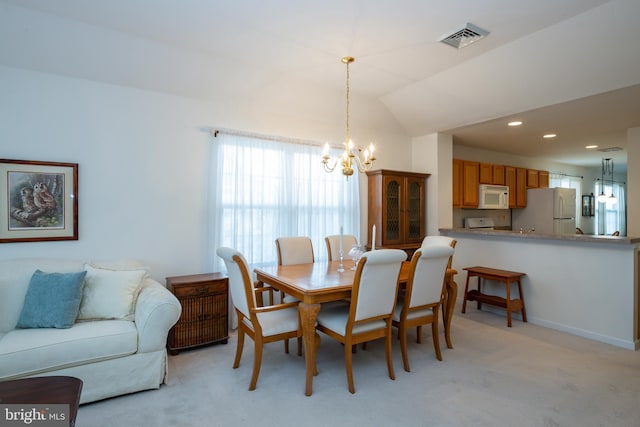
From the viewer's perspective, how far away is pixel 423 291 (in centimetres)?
276

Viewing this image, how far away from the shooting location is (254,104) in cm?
382

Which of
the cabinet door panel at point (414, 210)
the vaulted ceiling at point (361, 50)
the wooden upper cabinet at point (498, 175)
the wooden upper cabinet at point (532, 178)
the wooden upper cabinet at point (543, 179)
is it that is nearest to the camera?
the vaulted ceiling at point (361, 50)

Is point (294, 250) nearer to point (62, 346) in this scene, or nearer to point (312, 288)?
point (312, 288)

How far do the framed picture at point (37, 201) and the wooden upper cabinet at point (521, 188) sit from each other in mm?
6655

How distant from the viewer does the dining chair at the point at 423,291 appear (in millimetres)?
2672

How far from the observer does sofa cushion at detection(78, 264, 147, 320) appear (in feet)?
8.43

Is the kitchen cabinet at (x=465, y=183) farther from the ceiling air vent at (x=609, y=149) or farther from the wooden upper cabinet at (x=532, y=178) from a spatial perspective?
the ceiling air vent at (x=609, y=149)

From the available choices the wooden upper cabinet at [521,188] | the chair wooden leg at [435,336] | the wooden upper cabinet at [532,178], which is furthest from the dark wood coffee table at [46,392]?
the wooden upper cabinet at [532,178]

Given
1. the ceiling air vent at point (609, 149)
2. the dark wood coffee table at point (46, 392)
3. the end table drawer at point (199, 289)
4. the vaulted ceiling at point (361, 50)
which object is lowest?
the dark wood coffee table at point (46, 392)

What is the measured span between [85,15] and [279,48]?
150 centimetres

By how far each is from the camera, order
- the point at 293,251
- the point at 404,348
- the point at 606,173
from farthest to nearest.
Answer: the point at 606,173 < the point at 293,251 < the point at 404,348

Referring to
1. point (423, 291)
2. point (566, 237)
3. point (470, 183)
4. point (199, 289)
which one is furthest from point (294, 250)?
point (470, 183)

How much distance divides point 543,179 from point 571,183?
177cm

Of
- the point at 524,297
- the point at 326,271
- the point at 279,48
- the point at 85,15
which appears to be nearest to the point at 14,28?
the point at 85,15
